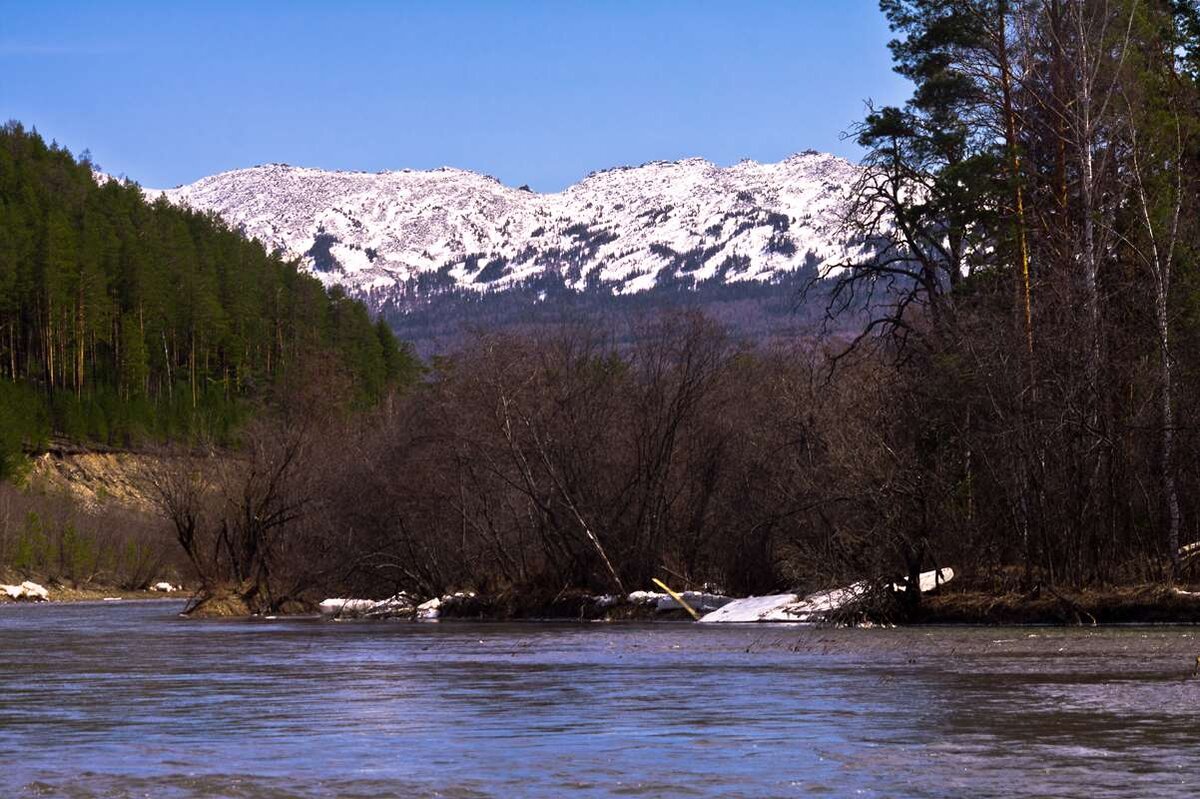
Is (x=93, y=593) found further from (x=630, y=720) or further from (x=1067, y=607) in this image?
(x=630, y=720)

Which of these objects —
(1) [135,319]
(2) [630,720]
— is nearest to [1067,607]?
(2) [630,720]

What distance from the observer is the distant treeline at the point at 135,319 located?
452ft

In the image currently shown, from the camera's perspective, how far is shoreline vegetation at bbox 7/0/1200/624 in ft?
121

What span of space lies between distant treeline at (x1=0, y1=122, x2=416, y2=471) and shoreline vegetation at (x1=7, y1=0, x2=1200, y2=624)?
5887 cm

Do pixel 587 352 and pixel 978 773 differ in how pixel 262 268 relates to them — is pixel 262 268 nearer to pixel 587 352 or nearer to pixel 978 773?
pixel 587 352

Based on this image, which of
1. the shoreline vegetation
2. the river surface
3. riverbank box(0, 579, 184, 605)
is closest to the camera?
the river surface

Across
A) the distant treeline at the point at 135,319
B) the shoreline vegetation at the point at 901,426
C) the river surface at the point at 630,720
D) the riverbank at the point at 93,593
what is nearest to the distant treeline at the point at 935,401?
the shoreline vegetation at the point at 901,426

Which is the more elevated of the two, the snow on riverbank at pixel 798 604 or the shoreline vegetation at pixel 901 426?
the shoreline vegetation at pixel 901 426

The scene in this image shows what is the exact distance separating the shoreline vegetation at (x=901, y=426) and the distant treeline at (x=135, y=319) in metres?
58.9

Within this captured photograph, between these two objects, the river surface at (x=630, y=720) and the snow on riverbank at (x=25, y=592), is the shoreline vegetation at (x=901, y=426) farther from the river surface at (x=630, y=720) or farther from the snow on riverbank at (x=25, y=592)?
the snow on riverbank at (x=25, y=592)

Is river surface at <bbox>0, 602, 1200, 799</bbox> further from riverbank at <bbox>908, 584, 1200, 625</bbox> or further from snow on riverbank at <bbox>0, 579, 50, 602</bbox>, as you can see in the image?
snow on riverbank at <bbox>0, 579, 50, 602</bbox>

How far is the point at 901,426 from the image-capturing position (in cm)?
3956

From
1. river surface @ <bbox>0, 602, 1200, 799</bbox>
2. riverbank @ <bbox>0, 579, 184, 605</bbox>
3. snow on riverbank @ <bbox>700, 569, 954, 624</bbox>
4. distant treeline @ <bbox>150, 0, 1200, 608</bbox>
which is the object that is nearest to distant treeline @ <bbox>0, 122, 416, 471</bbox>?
riverbank @ <bbox>0, 579, 184, 605</bbox>

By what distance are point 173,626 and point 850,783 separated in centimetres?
4049
